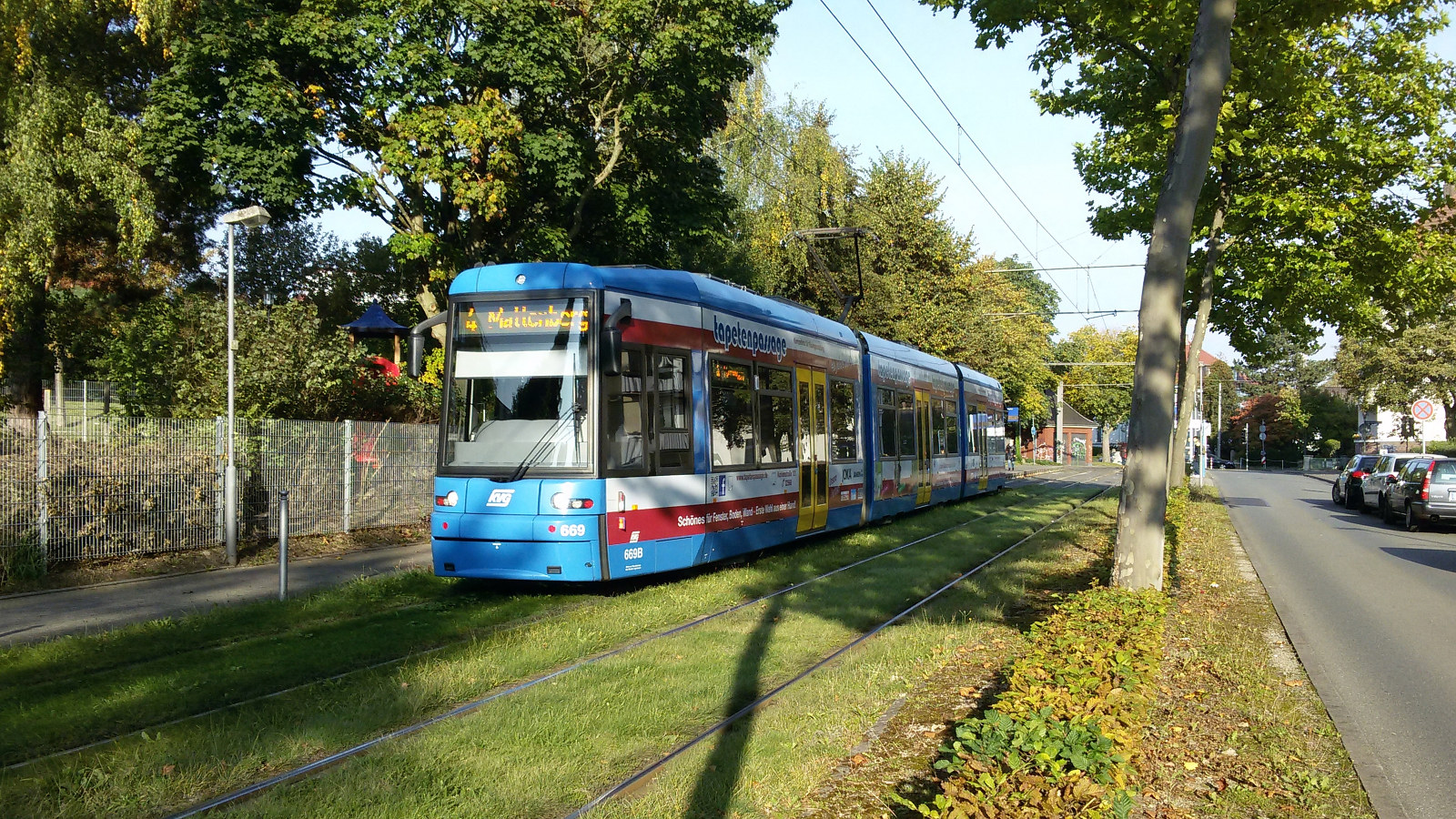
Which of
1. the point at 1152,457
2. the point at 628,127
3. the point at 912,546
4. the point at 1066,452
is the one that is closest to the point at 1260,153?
the point at 912,546

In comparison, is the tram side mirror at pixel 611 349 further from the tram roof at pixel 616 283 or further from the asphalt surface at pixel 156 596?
the asphalt surface at pixel 156 596

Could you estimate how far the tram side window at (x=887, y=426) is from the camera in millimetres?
18484

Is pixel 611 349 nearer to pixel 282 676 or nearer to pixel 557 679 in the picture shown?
pixel 557 679

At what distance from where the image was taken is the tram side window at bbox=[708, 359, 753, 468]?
12.1 m

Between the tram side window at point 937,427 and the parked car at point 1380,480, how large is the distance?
1180cm

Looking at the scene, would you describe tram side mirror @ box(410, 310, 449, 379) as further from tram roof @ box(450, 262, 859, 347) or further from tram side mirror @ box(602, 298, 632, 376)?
tram side mirror @ box(602, 298, 632, 376)

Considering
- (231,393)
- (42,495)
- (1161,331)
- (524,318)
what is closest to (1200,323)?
(1161,331)

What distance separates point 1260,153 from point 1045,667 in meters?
19.2

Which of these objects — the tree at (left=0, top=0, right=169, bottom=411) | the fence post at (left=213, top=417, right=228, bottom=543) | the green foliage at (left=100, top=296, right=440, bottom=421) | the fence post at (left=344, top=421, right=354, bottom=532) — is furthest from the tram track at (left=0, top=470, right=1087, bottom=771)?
the tree at (left=0, top=0, right=169, bottom=411)

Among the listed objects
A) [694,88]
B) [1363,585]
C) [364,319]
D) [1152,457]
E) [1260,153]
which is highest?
[694,88]

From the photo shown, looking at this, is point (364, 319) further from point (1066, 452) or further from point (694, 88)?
point (1066, 452)

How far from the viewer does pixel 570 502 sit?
10078 millimetres

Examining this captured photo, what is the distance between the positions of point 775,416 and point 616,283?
3.83 m

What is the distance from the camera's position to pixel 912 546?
52.5 feet
